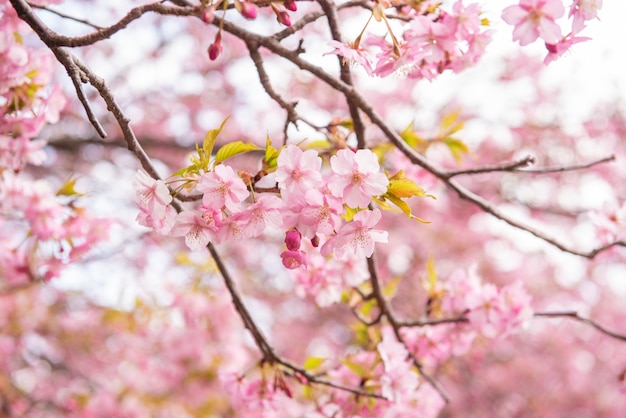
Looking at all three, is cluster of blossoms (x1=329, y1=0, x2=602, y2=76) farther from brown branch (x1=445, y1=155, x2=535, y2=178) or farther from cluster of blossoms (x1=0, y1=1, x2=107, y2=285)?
cluster of blossoms (x1=0, y1=1, x2=107, y2=285)

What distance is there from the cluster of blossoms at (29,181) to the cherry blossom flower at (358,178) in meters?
1.15

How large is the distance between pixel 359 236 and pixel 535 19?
2.09 ft

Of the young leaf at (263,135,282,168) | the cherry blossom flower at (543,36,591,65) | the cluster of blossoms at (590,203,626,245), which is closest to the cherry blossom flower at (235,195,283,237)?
the young leaf at (263,135,282,168)

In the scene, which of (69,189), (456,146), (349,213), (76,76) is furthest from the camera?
(456,146)

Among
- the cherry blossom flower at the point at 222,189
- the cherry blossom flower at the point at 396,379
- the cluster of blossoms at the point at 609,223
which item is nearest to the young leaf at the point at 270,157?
the cherry blossom flower at the point at 222,189

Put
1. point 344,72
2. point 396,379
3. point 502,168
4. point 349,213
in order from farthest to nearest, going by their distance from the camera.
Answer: point 396,379 < point 502,168 < point 344,72 < point 349,213

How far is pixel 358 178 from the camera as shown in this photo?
1191mm

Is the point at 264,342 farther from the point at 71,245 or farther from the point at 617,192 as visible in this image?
the point at 617,192

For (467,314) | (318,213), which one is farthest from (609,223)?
(318,213)

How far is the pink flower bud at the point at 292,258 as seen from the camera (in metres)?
1.26

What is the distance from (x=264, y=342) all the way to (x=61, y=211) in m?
1.00

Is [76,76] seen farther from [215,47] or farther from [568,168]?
[568,168]

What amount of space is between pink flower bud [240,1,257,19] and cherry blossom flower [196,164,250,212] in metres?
0.31

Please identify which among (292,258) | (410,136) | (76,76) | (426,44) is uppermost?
(410,136)
